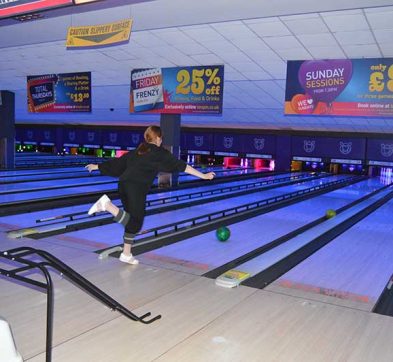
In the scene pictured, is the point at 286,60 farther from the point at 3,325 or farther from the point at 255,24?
the point at 3,325

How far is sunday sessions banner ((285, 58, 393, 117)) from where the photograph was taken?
19.5 ft

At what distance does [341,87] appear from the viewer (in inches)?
244

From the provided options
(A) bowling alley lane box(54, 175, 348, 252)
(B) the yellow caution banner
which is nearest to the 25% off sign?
(A) bowling alley lane box(54, 175, 348, 252)

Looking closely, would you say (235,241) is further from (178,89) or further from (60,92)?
(60,92)

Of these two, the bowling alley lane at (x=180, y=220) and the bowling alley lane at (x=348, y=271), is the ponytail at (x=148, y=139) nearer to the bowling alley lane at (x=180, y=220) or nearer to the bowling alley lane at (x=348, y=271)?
the bowling alley lane at (x=180, y=220)

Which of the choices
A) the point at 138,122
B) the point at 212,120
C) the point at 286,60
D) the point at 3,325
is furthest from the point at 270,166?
the point at 3,325

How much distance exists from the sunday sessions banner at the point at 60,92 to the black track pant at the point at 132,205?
5.08 metres

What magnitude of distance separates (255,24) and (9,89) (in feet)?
30.3

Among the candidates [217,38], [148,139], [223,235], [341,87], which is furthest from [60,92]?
[148,139]

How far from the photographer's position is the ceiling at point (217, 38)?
4.57 m

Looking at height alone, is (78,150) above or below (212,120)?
below

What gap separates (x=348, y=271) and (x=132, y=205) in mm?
2264

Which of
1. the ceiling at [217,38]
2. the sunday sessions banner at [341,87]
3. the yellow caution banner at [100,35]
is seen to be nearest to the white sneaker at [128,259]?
the yellow caution banner at [100,35]

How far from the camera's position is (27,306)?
9.87 ft
